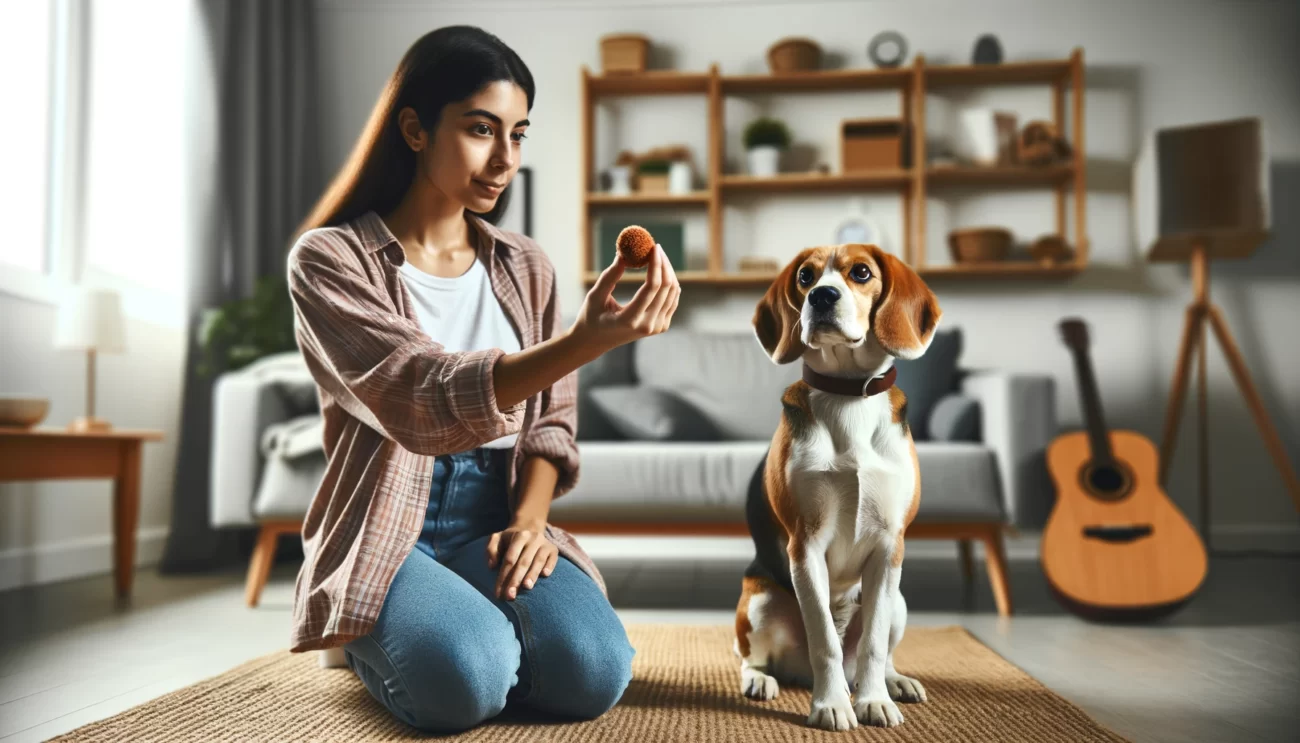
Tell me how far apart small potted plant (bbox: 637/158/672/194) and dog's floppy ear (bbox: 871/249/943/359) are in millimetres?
2574

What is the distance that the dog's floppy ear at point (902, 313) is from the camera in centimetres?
123

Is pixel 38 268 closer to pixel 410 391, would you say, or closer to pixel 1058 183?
pixel 410 391

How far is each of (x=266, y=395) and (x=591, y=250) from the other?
164 cm

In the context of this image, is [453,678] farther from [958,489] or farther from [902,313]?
[958,489]

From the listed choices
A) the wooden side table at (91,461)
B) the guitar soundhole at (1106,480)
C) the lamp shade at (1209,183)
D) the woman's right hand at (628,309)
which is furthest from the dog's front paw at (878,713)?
the lamp shade at (1209,183)

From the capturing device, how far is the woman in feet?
3.63

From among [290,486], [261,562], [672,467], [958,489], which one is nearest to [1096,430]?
[958,489]

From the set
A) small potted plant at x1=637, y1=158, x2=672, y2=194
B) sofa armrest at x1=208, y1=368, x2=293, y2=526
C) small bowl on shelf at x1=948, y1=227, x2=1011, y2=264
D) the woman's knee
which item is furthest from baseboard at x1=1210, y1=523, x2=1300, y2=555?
sofa armrest at x1=208, y1=368, x2=293, y2=526

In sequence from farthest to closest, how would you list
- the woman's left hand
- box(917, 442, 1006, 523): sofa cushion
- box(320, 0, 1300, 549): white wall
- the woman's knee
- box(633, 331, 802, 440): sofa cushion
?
box(320, 0, 1300, 549): white wall → box(633, 331, 802, 440): sofa cushion → box(917, 442, 1006, 523): sofa cushion → the woman's left hand → the woman's knee

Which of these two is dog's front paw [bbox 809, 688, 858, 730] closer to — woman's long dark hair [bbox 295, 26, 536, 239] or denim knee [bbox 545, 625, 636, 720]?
denim knee [bbox 545, 625, 636, 720]

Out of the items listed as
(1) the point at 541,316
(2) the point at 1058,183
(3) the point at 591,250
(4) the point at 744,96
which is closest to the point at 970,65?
(2) the point at 1058,183

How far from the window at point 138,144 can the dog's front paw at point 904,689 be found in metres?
2.93

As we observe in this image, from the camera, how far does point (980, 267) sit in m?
3.59

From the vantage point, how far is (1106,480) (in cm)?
242
